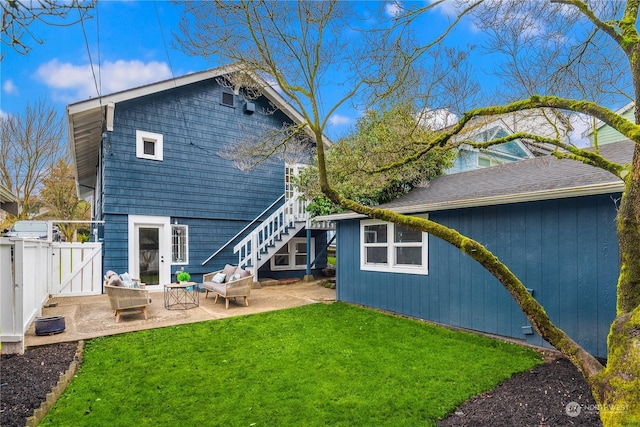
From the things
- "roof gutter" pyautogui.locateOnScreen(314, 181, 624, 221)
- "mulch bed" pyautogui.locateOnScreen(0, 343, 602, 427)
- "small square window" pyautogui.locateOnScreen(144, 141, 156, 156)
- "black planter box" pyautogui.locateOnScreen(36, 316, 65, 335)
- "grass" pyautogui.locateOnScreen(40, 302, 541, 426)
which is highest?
"small square window" pyautogui.locateOnScreen(144, 141, 156, 156)

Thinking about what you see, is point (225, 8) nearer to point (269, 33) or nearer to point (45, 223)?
point (269, 33)

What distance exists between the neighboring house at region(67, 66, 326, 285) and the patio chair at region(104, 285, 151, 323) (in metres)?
3.41

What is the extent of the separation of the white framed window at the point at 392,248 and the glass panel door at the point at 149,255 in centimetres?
600

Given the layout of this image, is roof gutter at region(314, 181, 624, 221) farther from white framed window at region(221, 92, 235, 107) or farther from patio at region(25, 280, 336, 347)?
white framed window at region(221, 92, 235, 107)

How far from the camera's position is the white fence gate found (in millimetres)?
4664

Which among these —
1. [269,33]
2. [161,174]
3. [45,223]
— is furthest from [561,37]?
[45,223]

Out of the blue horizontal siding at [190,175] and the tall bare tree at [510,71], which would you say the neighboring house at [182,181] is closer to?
the blue horizontal siding at [190,175]

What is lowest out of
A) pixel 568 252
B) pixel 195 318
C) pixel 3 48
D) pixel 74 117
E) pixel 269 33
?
pixel 195 318

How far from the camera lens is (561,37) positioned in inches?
166

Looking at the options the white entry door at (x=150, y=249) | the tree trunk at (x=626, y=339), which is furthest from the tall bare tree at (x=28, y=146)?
the tree trunk at (x=626, y=339)

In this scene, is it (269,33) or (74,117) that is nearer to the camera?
(269,33)

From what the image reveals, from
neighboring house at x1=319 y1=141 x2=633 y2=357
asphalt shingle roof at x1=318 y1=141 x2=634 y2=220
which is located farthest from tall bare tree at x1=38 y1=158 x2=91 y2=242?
neighboring house at x1=319 y1=141 x2=633 y2=357

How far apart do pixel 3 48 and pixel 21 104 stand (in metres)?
14.4

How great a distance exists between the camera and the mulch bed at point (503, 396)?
313cm
